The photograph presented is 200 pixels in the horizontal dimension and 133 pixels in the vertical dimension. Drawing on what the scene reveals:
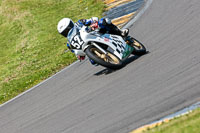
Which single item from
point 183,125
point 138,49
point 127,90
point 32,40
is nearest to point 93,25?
point 138,49

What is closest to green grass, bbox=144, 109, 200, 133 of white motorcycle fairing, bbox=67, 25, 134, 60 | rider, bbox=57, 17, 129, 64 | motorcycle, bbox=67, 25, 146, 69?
motorcycle, bbox=67, 25, 146, 69

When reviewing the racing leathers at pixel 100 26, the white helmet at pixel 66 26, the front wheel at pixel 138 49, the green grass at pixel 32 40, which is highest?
the white helmet at pixel 66 26

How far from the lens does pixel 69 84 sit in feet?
33.6

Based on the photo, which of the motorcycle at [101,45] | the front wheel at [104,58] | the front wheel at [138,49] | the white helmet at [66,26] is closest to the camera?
the front wheel at [104,58]

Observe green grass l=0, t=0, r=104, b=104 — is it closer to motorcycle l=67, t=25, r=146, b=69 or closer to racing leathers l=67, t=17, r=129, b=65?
racing leathers l=67, t=17, r=129, b=65

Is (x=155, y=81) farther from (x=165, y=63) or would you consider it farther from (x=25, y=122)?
(x=25, y=122)

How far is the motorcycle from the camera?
874 centimetres

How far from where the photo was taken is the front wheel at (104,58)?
8422mm

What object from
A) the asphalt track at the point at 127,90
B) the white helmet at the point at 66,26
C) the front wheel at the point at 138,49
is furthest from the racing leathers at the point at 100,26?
the asphalt track at the point at 127,90

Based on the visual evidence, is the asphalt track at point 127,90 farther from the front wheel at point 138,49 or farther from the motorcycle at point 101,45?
the motorcycle at point 101,45

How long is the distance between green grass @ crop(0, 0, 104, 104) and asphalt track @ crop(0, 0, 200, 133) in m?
1.57

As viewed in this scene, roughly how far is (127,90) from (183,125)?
281 centimetres

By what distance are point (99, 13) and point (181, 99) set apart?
1090 cm

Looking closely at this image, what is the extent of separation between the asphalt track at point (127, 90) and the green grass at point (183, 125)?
0.69 metres
